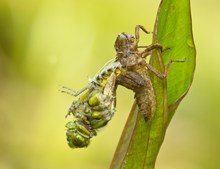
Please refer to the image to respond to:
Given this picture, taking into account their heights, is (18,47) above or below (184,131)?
above

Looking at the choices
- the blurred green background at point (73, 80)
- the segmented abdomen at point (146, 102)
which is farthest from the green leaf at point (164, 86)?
the blurred green background at point (73, 80)

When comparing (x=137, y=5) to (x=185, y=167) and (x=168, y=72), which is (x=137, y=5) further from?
(x=168, y=72)

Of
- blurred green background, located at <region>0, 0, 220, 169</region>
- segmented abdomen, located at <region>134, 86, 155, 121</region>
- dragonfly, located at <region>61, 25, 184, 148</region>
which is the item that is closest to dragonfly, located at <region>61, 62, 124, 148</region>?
dragonfly, located at <region>61, 25, 184, 148</region>

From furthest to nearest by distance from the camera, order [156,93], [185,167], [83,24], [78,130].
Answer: [83,24] < [185,167] < [78,130] < [156,93]

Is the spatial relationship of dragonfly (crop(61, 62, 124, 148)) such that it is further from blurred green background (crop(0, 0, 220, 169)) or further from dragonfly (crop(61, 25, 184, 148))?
blurred green background (crop(0, 0, 220, 169))

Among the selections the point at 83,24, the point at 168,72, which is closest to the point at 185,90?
the point at 168,72

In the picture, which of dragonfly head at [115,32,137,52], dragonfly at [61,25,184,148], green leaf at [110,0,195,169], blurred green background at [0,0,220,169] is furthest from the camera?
blurred green background at [0,0,220,169]

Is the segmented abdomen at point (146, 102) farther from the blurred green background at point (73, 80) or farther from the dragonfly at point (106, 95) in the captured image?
the blurred green background at point (73, 80)

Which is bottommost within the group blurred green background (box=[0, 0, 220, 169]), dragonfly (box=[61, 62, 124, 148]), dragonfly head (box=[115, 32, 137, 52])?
dragonfly (box=[61, 62, 124, 148])
